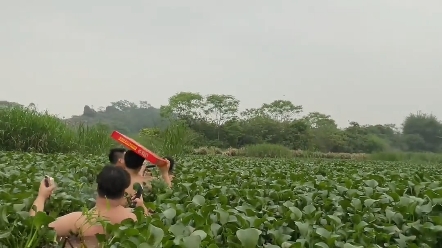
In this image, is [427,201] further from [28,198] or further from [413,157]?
[413,157]

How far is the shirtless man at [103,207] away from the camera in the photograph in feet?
8.34

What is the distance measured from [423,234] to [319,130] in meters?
43.6

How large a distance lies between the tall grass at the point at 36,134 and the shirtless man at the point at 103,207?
420 inches

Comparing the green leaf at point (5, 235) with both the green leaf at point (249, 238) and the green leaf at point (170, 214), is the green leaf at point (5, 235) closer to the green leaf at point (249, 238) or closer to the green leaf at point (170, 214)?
the green leaf at point (170, 214)

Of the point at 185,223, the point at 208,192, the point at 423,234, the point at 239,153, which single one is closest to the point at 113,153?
the point at 208,192

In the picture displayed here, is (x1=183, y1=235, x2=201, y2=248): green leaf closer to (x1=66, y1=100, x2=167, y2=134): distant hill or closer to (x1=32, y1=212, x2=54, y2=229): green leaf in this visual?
(x1=32, y1=212, x2=54, y2=229): green leaf

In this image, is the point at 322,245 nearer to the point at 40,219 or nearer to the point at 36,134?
the point at 40,219

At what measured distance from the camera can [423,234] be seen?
2580 millimetres

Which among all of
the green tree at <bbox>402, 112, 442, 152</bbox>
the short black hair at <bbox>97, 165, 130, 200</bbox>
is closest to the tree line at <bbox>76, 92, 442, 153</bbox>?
the green tree at <bbox>402, 112, 442, 152</bbox>

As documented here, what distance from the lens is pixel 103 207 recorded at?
2783 millimetres

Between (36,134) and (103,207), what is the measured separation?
11.7 m

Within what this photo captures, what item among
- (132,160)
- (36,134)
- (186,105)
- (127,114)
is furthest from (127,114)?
(132,160)

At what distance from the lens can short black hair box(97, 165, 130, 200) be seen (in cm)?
279

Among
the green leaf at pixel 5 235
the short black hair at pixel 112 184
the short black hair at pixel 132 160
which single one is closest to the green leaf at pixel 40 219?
the green leaf at pixel 5 235
